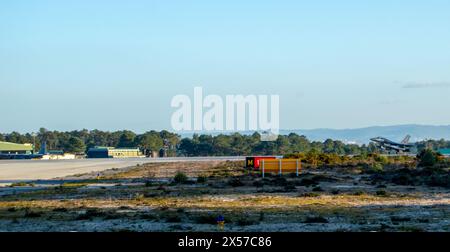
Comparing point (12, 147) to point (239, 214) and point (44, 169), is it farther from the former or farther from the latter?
point (239, 214)

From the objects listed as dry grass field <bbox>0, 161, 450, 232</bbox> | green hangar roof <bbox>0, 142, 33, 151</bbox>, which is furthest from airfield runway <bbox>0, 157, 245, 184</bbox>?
green hangar roof <bbox>0, 142, 33, 151</bbox>

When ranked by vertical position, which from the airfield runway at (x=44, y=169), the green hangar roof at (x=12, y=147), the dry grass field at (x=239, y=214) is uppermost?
the green hangar roof at (x=12, y=147)

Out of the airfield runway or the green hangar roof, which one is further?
the green hangar roof

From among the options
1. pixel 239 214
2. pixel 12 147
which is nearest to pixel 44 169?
pixel 239 214

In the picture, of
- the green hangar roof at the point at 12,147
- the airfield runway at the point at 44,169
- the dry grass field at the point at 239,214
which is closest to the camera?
the dry grass field at the point at 239,214

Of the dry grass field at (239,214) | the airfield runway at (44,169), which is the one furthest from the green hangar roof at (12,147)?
the dry grass field at (239,214)

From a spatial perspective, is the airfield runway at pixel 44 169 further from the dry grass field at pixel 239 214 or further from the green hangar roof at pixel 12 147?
the green hangar roof at pixel 12 147

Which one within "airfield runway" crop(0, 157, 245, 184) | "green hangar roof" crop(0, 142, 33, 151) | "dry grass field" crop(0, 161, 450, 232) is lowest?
"airfield runway" crop(0, 157, 245, 184)

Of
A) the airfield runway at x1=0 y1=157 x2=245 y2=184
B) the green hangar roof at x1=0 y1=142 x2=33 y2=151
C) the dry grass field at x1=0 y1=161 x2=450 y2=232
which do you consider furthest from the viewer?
the green hangar roof at x1=0 y1=142 x2=33 y2=151

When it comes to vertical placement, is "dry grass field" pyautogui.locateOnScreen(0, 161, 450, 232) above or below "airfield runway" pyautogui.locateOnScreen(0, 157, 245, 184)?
above

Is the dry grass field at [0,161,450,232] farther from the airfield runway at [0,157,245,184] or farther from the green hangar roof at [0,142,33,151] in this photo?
the green hangar roof at [0,142,33,151]
